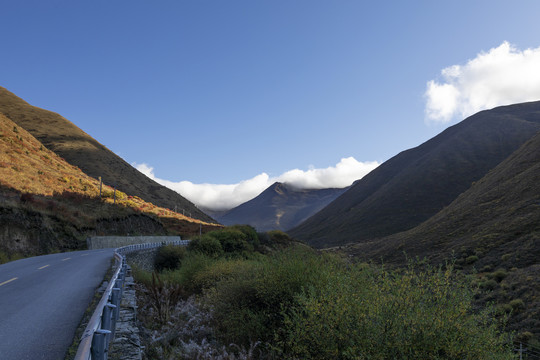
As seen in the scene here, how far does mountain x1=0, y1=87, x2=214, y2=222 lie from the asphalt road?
206ft

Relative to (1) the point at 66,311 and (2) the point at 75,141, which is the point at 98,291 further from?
(2) the point at 75,141

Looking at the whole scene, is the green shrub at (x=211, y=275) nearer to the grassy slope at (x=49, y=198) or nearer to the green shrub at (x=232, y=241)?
the grassy slope at (x=49, y=198)

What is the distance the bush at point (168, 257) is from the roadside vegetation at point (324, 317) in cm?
1276

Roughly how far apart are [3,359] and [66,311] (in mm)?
2667

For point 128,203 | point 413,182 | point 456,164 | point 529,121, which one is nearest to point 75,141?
point 128,203

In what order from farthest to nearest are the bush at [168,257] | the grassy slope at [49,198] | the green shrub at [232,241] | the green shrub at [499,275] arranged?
the green shrub at [232,241] < the green shrub at [499,275] < the grassy slope at [49,198] < the bush at [168,257]

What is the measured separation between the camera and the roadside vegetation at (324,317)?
4664 millimetres

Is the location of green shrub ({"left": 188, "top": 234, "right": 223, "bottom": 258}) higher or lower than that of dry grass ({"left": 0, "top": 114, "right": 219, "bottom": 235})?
lower

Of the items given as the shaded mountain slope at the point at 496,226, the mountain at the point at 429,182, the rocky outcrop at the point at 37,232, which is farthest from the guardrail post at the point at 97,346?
the mountain at the point at 429,182

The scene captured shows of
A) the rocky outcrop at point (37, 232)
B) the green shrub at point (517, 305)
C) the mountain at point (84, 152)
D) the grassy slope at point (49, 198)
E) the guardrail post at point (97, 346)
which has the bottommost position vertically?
the green shrub at point (517, 305)

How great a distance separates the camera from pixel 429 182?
12569 centimetres

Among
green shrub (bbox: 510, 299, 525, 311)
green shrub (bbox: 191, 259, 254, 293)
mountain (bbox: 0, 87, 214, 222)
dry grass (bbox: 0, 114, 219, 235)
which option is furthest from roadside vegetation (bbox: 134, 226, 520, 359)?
mountain (bbox: 0, 87, 214, 222)

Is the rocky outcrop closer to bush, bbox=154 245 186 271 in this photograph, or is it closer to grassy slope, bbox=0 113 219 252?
grassy slope, bbox=0 113 219 252

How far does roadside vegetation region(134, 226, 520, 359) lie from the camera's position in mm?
4664
